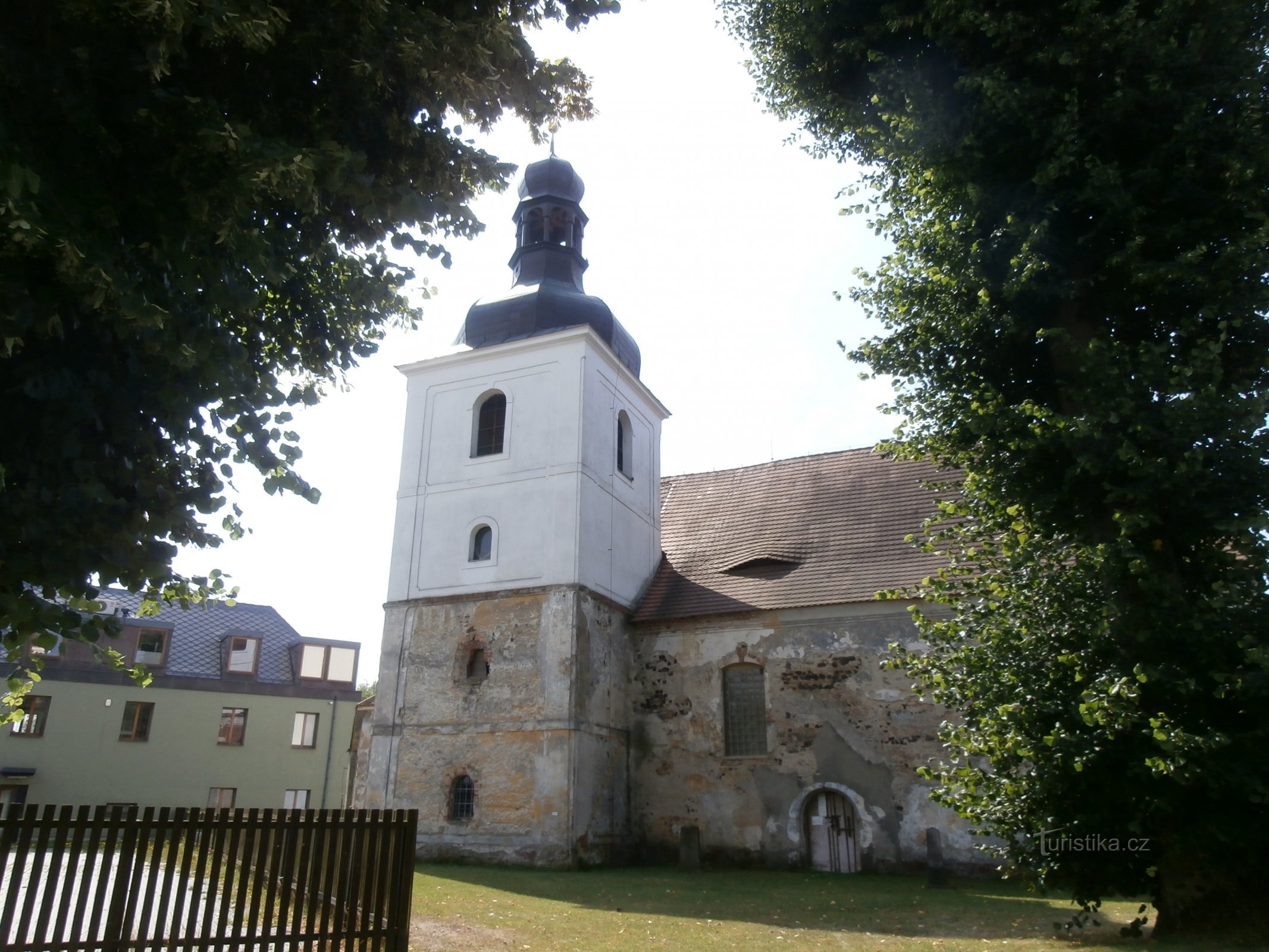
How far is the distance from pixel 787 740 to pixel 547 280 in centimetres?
1180

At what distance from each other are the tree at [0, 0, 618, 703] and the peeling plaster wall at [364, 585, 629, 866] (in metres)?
12.2

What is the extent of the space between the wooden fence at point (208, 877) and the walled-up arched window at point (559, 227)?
17598 mm

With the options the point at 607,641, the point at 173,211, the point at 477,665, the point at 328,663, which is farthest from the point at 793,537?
the point at 328,663

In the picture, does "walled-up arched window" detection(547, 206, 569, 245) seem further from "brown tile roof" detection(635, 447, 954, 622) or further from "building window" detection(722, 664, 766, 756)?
"building window" detection(722, 664, 766, 756)

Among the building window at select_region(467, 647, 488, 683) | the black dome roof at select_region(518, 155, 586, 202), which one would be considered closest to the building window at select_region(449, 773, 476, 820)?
the building window at select_region(467, 647, 488, 683)

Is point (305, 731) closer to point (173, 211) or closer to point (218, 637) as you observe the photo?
point (218, 637)

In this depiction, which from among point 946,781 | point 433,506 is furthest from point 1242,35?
point 433,506

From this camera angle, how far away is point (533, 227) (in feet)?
75.5

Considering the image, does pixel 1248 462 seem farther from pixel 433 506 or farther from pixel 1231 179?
pixel 433 506

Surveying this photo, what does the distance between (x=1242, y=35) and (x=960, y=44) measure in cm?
266

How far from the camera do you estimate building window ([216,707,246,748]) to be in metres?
28.8

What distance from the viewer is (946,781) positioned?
9539 mm

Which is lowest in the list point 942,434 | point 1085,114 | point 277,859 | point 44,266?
point 277,859

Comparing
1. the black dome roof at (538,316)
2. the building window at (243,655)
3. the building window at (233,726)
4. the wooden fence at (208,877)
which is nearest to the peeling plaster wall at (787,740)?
the black dome roof at (538,316)
